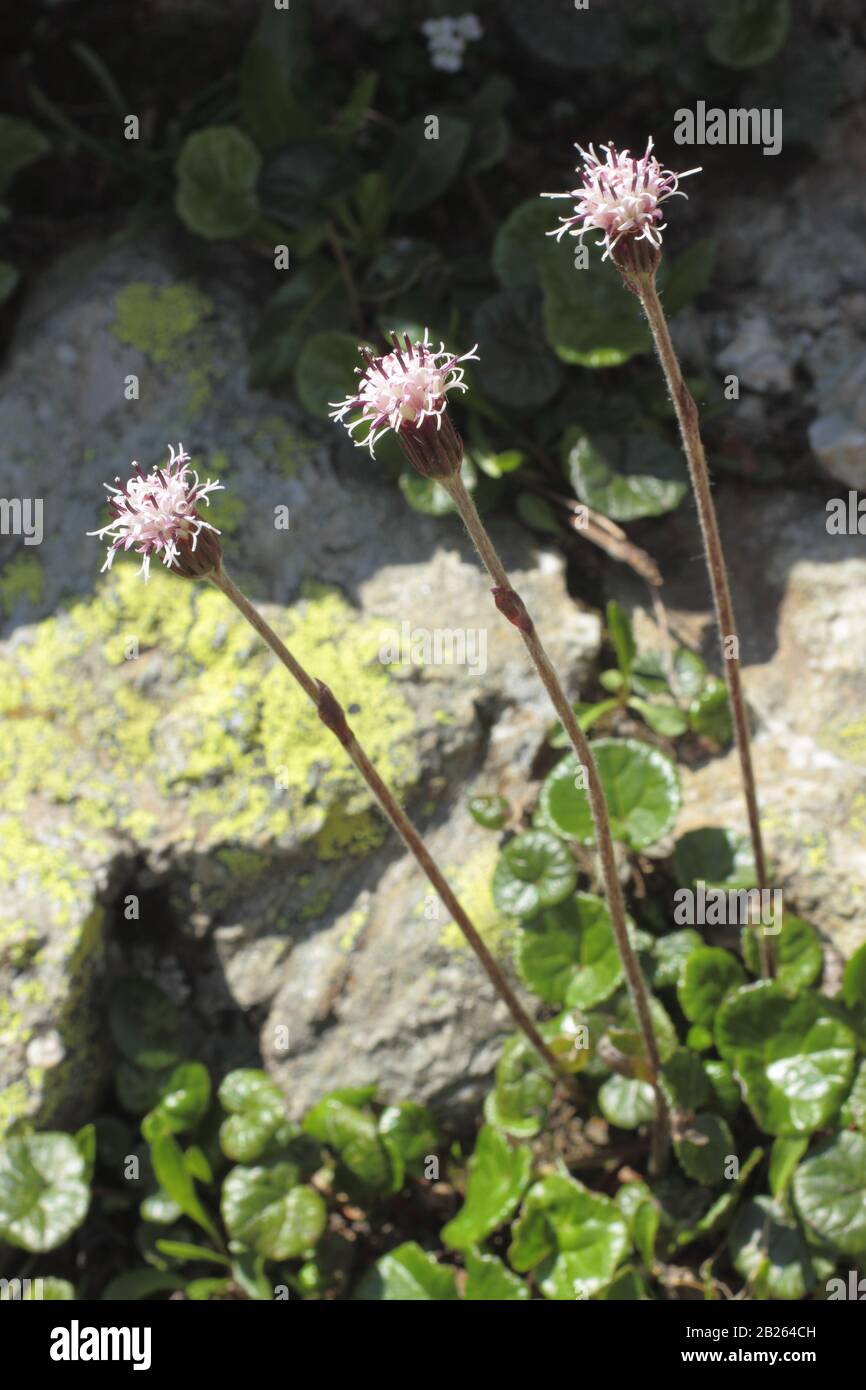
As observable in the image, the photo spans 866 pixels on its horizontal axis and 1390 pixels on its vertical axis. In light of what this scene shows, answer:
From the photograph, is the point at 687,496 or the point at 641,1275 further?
the point at 687,496

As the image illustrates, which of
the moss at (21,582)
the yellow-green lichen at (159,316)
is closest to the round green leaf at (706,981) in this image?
the moss at (21,582)

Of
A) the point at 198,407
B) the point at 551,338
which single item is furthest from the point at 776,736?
the point at 198,407

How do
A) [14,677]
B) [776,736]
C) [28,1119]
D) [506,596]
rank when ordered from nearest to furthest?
[506,596] < [28,1119] < [776,736] < [14,677]

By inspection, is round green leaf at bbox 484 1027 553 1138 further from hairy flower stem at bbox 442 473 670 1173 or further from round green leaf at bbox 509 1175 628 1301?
hairy flower stem at bbox 442 473 670 1173

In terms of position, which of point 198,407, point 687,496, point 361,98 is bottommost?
point 687,496

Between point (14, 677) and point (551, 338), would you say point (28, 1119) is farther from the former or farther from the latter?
point (551, 338)

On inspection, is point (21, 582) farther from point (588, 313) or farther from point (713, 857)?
point (713, 857)
